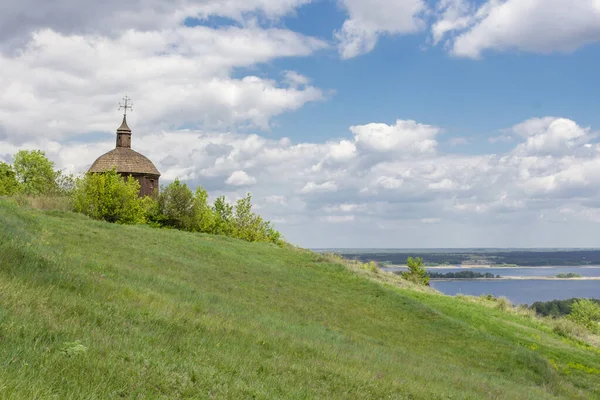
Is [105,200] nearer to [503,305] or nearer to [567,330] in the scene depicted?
[503,305]

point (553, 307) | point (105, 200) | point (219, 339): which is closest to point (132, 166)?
point (105, 200)

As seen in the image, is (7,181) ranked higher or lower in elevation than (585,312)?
higher

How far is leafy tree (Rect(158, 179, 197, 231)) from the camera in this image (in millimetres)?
61656

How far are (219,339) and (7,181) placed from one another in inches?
3116

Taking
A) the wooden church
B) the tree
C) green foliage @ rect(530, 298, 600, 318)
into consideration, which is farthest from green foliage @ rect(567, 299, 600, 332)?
the tree

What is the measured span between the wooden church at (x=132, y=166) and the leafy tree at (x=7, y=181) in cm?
1214

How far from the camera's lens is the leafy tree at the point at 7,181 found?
240 feet

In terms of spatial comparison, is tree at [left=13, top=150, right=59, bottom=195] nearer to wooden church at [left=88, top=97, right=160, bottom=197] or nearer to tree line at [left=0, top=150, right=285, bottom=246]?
tree line at [left=0, top=150, right=285, bottom=246]

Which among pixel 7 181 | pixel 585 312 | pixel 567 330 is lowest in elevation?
pixel 585 312

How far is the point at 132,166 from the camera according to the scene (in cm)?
7288

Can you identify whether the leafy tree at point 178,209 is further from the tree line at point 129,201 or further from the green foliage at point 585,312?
the green foliage at point 585,312

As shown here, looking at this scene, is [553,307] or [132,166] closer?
[132,166]

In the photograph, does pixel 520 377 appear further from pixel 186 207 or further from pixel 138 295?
pixel 186 207

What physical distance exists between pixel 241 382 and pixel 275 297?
15091 mm
